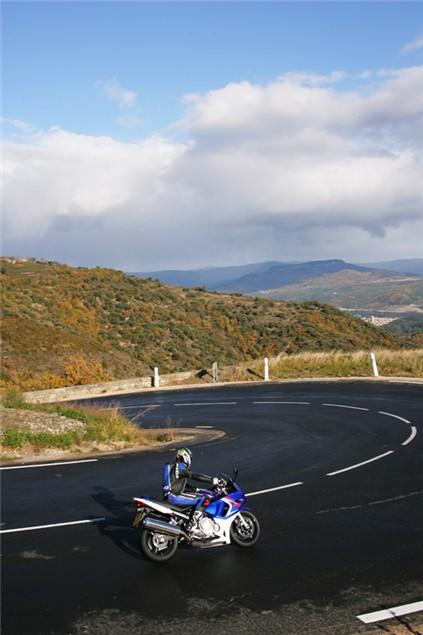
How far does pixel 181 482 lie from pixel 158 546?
86 cm

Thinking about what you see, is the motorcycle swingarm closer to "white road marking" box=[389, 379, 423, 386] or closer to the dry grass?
"white road marking" box=[389, 379, 423, 386]

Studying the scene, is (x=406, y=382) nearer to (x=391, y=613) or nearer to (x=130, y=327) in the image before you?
(x=391, y=613)

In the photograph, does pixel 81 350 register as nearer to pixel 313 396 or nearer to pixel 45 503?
pixel 313 396

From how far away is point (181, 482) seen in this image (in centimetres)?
858

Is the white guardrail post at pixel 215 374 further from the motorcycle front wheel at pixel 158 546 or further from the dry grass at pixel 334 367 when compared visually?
the motorcycle front wheel at pixel 158 546

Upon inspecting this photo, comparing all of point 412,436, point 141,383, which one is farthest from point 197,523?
point 141,383

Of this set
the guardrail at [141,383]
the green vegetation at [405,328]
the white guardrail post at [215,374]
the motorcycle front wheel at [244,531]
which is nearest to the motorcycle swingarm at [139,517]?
the motorcycle front wheel at [244,531]

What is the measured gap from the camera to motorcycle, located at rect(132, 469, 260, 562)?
26.7 ft

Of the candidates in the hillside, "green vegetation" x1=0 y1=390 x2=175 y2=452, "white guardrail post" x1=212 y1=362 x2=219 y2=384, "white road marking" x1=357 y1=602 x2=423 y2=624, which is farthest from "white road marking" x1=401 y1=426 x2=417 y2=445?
the hillside

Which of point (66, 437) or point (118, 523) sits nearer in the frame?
point (118, 523)

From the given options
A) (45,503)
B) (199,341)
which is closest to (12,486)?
(45,503)

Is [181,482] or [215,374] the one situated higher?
[181,482]

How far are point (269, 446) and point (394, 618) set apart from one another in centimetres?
960

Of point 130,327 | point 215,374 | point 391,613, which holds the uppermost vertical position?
point 130,327
